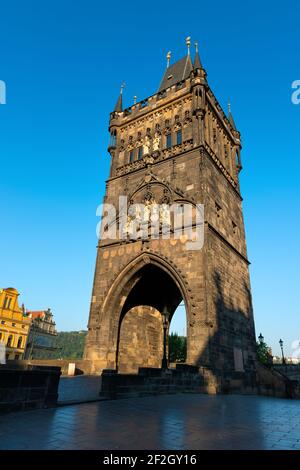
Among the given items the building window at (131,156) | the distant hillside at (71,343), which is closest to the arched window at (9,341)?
the building window at (131,156)

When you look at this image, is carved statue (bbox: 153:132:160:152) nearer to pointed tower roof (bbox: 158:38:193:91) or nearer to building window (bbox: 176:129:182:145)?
building window (bbox: 176:129:182:145)

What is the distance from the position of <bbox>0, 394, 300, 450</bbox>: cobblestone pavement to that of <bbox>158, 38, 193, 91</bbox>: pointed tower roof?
26573mm

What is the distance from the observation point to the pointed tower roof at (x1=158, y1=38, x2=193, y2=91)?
26.8 m

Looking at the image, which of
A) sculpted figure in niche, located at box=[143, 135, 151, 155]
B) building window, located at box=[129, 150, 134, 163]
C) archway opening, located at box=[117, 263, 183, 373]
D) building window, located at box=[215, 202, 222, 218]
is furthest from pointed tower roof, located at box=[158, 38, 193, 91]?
archway opening, located at box=[117, 263, 183, 373]

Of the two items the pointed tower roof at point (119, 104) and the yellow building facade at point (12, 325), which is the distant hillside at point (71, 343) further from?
the pointed tower roof at point (119, 104)

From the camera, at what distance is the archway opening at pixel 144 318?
58.2 ft

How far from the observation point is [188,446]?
3.83 m

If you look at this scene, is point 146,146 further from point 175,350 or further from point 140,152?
point 175,350

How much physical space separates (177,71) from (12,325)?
39.6m

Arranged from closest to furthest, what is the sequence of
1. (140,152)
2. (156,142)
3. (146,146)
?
(156,142) → (146,146) → (140,152)

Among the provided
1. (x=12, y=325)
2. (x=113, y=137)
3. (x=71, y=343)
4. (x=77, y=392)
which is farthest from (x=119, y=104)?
(x=71, y=343)

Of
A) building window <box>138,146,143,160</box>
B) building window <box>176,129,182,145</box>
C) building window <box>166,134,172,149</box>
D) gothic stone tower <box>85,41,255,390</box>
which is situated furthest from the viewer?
building window <box>138,146,143,160</box>

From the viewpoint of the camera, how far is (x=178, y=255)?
1562cm
